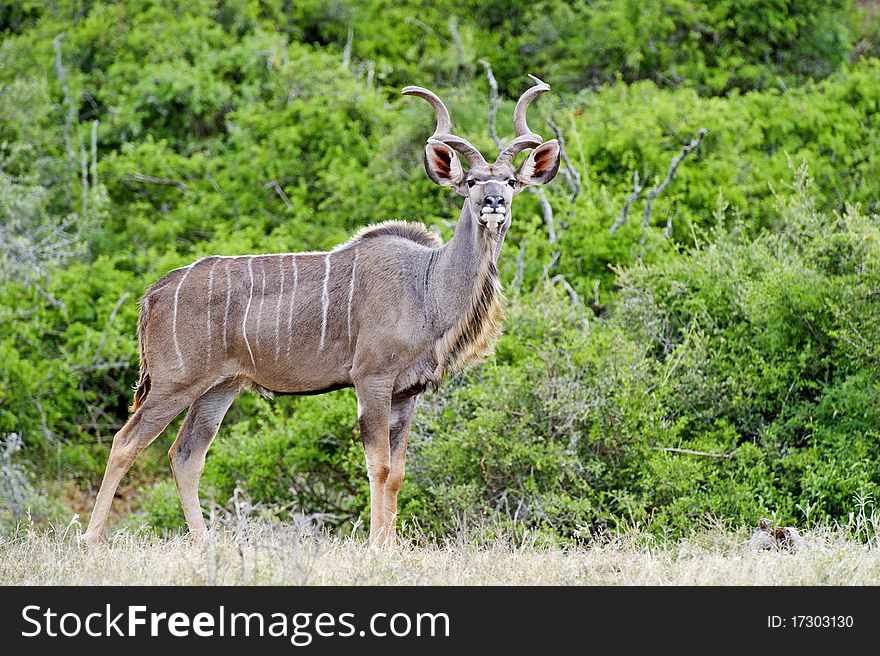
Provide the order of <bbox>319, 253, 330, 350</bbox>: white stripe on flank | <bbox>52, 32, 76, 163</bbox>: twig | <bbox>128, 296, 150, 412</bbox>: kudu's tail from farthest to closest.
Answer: <bbox>52, 32, 76, 163</bbox>: twig → <bbox>128, 296, 150, 412</bbox>: kudu's tail → <bbox>319, 253, 330, 350</bbox>: white stripe on flank

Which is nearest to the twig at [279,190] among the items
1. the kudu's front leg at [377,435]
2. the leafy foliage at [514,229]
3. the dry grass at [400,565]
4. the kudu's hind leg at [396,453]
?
the leafy foliage at [514,229]

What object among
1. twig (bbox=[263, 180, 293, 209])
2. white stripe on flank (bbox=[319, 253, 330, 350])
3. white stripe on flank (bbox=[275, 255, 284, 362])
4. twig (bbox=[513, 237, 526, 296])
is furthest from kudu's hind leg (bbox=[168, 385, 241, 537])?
twig (bbox=[263, 180, 293, 209])

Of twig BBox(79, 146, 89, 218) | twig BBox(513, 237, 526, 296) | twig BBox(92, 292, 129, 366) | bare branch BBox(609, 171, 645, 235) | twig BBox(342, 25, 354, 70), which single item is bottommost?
twig BBox(92, 292, 129, 366)

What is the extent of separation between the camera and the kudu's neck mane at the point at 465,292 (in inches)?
286

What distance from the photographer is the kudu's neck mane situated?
7266 millimetres

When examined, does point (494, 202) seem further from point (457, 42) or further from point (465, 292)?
point (457, 42)

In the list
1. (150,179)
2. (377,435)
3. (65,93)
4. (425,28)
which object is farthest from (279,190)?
(377,435)

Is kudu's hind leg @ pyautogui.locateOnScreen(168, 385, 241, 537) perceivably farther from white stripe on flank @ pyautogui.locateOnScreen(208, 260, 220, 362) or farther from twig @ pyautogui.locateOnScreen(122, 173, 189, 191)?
twig @ pyautogui.locateOnScreen(122, 173, 189, 191)

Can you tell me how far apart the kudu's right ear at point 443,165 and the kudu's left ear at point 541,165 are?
37 centimetres

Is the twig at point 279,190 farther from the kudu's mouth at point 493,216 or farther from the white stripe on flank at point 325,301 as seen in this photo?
the kudu's mouth at point 493,216

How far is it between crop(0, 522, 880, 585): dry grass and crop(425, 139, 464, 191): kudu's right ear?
6.96 ft

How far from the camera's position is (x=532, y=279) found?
1229cm

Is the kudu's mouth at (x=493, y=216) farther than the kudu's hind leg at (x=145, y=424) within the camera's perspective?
No

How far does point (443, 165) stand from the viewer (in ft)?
24.5
